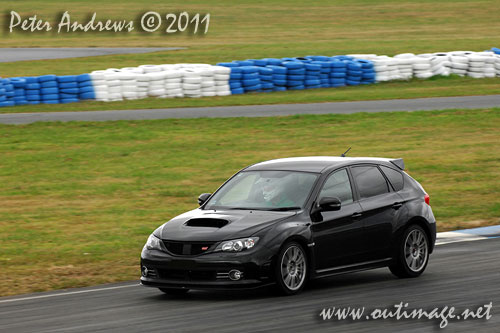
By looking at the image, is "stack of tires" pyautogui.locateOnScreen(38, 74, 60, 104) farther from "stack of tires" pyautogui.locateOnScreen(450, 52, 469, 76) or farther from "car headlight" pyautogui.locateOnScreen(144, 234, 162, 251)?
"car headlight" pyautogui.locateOnScreen(144, 234, 162, 251)

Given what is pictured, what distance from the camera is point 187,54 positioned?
47.5 meters

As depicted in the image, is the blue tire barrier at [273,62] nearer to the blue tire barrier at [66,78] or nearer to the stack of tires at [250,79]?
the stack of tires at [250,79]

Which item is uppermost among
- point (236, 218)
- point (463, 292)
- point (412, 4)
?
point (412, 4)

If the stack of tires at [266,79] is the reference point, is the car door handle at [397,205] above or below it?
below

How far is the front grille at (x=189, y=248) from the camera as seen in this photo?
33.7 feet

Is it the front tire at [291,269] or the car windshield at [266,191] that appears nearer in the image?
the front tire at [291,269]

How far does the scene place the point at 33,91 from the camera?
31.9 metres

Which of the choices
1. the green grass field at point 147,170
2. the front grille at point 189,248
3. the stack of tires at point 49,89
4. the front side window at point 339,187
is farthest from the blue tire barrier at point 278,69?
the front grille at point 189,248

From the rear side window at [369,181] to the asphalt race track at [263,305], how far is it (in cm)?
104

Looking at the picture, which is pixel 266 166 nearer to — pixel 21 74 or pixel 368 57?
pixel 368 57

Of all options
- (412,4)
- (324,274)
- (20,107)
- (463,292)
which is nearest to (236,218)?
(324,274)

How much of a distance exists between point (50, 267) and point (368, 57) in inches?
1027

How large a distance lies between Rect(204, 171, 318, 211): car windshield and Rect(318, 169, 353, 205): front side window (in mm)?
185

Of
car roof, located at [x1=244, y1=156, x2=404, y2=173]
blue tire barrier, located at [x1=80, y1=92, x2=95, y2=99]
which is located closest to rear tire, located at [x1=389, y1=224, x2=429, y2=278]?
car roof, located at [x1=244, y1=156, x2=404, y2=173]
